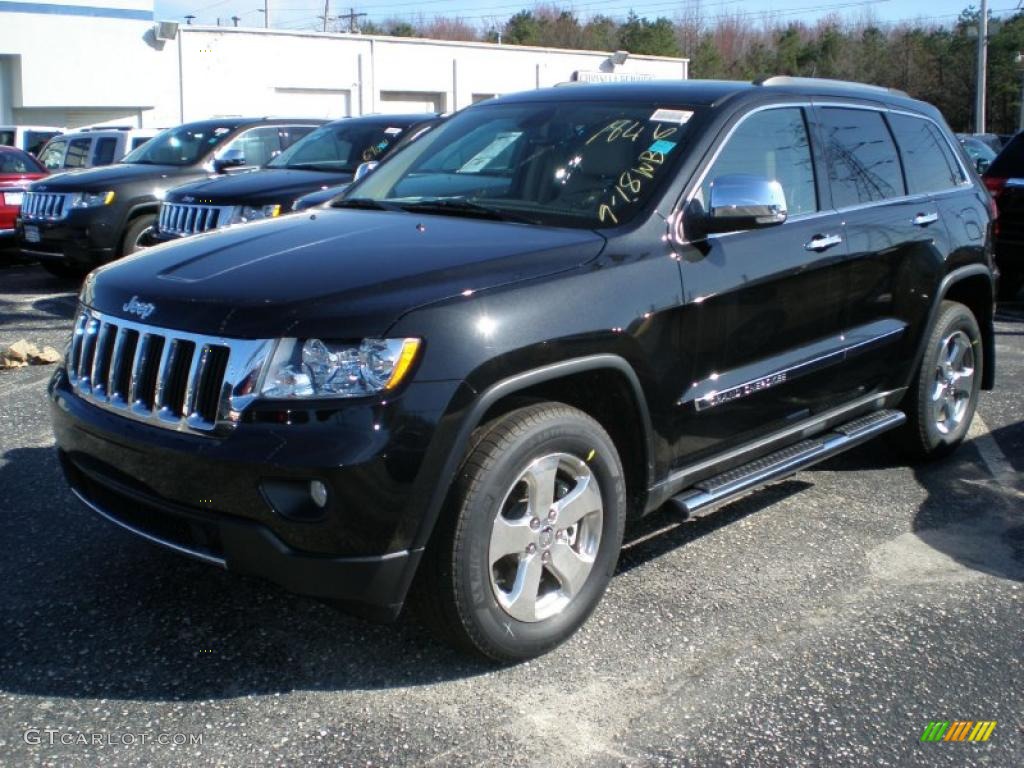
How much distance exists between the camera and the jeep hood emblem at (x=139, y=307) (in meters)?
3.45

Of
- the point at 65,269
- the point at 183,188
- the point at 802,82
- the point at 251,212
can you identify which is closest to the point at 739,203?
the point at 802,82

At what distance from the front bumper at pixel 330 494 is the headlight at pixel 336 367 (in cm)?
7

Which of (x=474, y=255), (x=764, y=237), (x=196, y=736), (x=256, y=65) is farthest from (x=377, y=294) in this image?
(x=256, y=65)

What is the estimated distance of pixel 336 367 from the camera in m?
3.13

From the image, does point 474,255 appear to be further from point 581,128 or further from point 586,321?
point 581,128

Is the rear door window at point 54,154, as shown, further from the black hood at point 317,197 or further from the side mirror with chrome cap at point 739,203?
the side mirror with chrome cap at point 739,203

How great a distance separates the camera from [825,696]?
135 inches

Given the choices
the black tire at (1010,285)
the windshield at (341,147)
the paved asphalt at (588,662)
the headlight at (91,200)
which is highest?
the windshield at (341,147)

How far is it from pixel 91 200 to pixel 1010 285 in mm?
8972

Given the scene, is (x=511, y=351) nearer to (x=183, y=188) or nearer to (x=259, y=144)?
(x=183, y=188)

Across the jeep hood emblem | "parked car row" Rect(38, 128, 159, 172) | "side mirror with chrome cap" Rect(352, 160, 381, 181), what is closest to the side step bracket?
the jeep hood emblem

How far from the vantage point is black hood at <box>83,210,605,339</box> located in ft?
10.5

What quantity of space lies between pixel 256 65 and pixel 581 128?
102 feet

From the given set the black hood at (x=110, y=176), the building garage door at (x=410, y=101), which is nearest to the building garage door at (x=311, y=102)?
the building garage door at (x=410, y=101)
